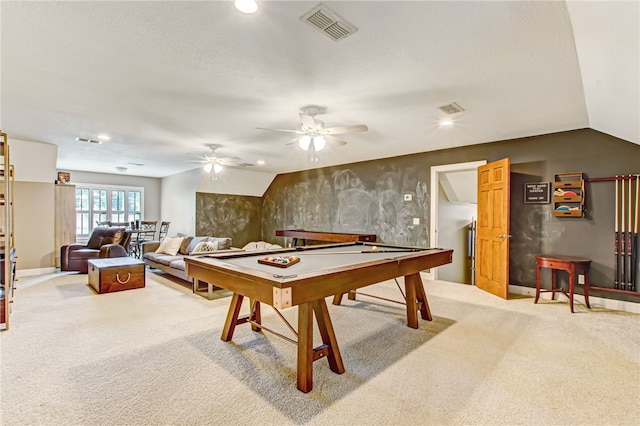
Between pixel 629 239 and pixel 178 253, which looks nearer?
pixel 629 239

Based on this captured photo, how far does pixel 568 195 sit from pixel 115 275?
644 cm

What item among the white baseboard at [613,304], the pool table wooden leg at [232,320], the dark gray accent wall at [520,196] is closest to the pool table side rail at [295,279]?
the pool table wooden leg at [232,320]

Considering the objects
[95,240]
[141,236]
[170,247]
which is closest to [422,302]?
[170,247]

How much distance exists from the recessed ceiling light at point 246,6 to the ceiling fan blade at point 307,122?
4.64ft

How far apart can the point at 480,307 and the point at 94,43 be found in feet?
15.5

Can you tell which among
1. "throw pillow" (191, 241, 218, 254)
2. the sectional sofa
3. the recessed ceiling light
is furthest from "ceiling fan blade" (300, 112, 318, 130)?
"throw pillow" (191, 241, 218, 254)

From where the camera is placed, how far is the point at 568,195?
4.16m

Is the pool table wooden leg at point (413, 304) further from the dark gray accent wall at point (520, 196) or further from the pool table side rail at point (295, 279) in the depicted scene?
the dark gray accent wall at point (520, 196)

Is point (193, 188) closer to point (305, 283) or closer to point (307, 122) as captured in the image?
point (307, 122)

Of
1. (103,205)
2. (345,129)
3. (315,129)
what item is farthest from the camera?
(103,205)

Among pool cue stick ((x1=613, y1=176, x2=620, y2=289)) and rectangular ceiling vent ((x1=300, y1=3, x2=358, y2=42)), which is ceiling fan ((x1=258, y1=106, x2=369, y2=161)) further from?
pool cue stick ((x1=613, y1=176, x2=620, y2=289))

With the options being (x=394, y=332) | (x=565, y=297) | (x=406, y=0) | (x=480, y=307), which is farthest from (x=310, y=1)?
(x=565, y=297)

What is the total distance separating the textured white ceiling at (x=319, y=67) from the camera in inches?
74.9

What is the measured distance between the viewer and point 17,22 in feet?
6.53
